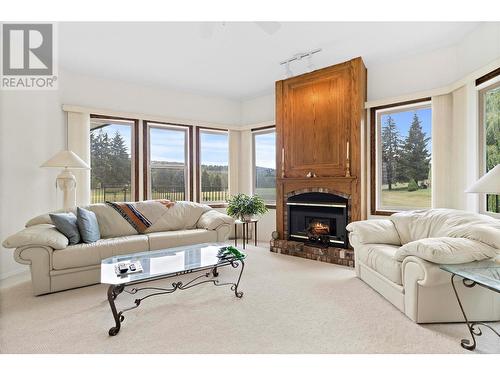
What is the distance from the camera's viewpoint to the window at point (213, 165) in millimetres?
5617

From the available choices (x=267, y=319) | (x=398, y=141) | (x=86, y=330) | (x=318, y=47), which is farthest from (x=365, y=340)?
(x=318, y=47)

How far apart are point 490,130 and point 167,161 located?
4.75 meters

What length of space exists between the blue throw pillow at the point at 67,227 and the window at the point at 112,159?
1521mm

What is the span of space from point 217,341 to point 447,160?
3.45 m

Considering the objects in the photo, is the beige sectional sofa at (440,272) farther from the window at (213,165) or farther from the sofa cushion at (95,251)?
the window at (213,165)

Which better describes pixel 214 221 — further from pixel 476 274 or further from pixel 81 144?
pixel 476 274

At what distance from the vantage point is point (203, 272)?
3.60 m

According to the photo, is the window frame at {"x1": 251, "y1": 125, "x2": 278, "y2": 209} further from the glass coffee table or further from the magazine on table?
the magazine on table

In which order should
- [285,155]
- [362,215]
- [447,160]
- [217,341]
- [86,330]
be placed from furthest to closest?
1. [285,155]
2. [362,215]
3. [447,160]
4. [86,330]
5. [217,341]

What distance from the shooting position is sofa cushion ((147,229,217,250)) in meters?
3.61

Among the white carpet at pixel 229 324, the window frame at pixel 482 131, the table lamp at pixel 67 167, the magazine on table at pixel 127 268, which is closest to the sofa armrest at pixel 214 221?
the white carpet at pixel 229 324

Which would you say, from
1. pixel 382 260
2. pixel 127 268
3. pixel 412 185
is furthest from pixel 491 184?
pixel 127 268

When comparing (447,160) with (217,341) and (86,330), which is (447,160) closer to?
(217,341)

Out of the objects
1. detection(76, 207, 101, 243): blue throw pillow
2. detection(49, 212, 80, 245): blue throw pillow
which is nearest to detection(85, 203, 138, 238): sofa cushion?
detection(76, 207, 101, 243): blue throw pillow
